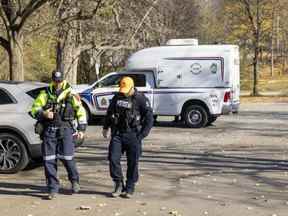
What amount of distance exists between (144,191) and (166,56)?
11058 mm

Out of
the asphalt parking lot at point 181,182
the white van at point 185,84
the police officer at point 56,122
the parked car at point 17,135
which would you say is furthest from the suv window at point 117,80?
the police officer at point 56,122

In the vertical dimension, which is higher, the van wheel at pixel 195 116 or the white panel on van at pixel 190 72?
the white panel on van at pixel 190 72

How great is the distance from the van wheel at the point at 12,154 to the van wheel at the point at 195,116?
9457 millimetres

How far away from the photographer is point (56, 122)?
27.4ft

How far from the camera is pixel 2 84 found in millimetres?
10727

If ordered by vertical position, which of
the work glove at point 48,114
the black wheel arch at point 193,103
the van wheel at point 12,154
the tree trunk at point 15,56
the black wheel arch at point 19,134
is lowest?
the van wheel at point 12,154

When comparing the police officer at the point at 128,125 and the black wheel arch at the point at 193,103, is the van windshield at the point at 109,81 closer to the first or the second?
the black wheel arch at the point at 193,103

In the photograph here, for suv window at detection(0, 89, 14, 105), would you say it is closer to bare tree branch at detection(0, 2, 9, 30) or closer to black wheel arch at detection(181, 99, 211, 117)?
bare tree branch at detection(0, 2, 9, 30)

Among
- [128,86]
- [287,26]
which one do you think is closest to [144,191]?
[128,86]

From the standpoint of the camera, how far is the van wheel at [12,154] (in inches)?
408

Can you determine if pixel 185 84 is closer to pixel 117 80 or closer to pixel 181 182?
pixel 117 80

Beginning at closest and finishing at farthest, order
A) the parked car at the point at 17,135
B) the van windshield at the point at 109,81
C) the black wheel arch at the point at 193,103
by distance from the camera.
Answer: the parked car at the point at 17,135
the black wheel arch at the point at 193,103
the van windshield at the point at 109,81

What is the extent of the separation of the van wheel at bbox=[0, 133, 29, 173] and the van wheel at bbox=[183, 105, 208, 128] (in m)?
9.46

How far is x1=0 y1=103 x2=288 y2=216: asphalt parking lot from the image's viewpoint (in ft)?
25.5
